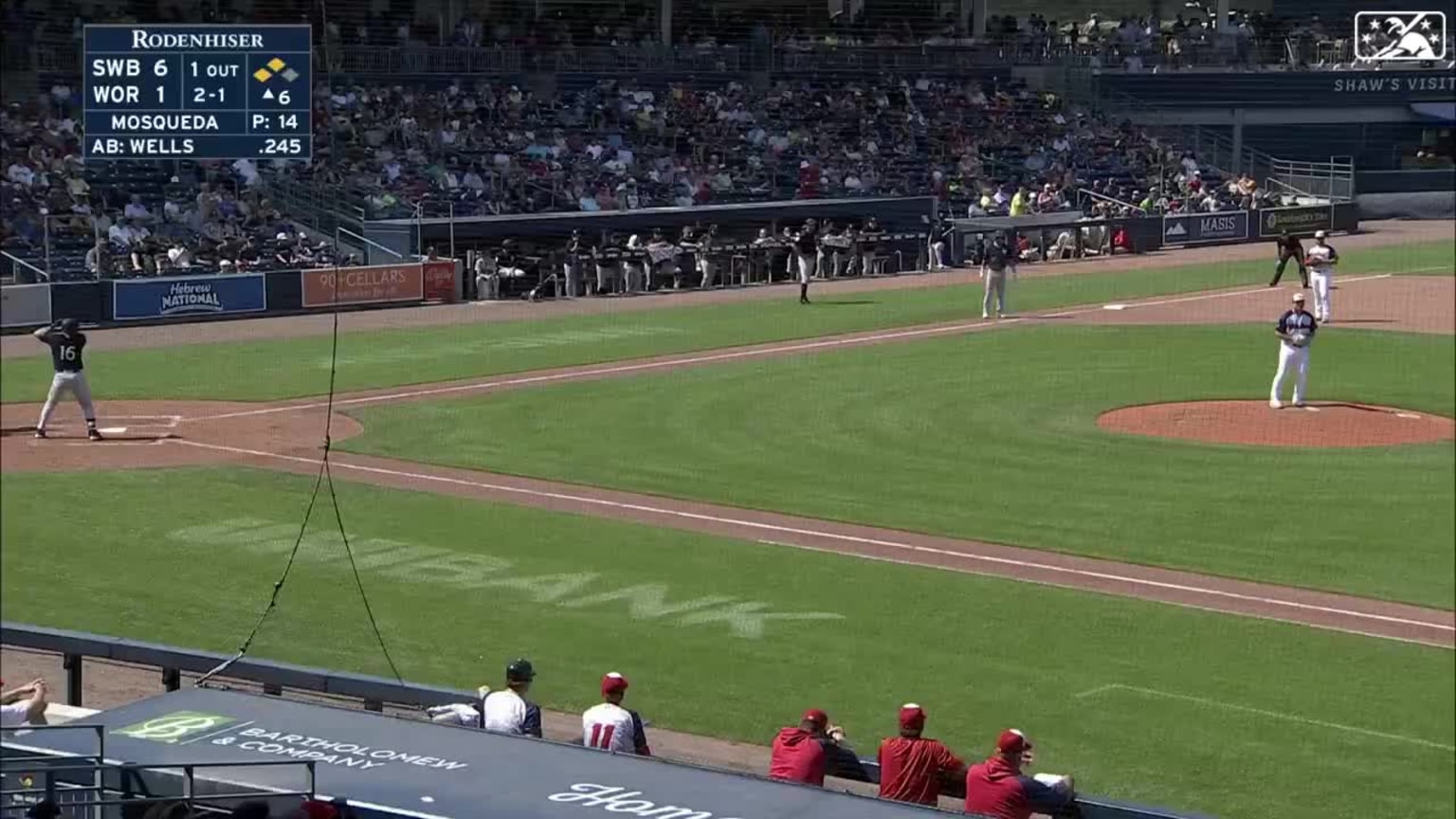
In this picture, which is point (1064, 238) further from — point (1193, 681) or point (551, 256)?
point (1193, 681)

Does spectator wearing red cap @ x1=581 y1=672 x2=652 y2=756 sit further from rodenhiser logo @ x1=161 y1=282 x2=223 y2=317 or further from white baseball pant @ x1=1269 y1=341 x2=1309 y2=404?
white baseball pant @ x1=1269 y1=341 x2=1309 y2=404

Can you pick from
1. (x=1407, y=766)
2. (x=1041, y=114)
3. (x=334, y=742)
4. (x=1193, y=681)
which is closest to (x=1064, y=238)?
(x=1041, y=114)

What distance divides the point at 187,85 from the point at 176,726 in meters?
2.82

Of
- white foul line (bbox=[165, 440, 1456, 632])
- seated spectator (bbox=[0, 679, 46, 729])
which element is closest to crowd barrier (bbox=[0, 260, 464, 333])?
white foul line (bbox=[165, 440, 1456, 632])

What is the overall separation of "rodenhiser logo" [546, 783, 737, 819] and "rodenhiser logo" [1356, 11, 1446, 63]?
700 cm

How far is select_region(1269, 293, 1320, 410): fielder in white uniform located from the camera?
49.5 feet

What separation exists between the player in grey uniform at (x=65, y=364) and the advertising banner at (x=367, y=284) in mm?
3273

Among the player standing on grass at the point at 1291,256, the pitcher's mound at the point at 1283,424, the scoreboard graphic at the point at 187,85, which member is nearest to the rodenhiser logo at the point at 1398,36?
the player standing on grass at the point at 1291,256

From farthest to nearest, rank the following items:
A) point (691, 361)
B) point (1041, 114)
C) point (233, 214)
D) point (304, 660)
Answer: point (691, 361)
point (1041, 114)
point (233, 214)
point (304, 660)

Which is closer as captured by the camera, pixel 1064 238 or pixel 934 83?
pixel 934 83

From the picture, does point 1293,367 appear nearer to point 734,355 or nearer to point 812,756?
point 734,355

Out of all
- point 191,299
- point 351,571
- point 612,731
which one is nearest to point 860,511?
point 351,571

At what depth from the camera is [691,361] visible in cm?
2030

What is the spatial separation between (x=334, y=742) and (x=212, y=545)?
514 centimetres
